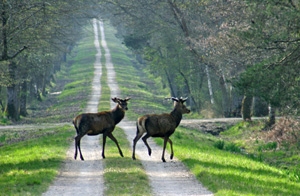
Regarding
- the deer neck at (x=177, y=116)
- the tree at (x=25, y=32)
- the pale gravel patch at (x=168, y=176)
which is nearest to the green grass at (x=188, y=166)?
the pale gravel patch at (x=168, y=176)

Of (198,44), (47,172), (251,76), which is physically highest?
(198,44)

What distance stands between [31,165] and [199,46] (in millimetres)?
29578

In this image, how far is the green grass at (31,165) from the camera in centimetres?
1628

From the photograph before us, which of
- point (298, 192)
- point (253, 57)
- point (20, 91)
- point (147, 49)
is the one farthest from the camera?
point (147, 49)

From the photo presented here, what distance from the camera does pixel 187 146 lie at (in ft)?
89.9

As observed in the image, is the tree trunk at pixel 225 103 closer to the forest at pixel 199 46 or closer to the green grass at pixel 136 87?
the forest at pixel 199 46

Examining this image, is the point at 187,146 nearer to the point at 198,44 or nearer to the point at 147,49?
the point at 198,44

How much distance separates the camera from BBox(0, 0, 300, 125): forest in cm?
2677

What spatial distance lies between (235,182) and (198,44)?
32126 mm

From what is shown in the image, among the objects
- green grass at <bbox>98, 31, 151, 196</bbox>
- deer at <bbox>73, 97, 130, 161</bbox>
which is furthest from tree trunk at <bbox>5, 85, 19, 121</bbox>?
deer at <bbox>73, 97, 130, 161</bbox>

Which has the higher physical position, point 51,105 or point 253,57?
point 253,57

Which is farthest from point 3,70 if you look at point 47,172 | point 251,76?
point 47,172

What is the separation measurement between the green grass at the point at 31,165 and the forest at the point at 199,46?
4.40 m

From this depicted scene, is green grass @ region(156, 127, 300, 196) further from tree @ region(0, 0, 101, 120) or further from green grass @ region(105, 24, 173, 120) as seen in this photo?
green grass @ region(105, 24, 173, 120)
